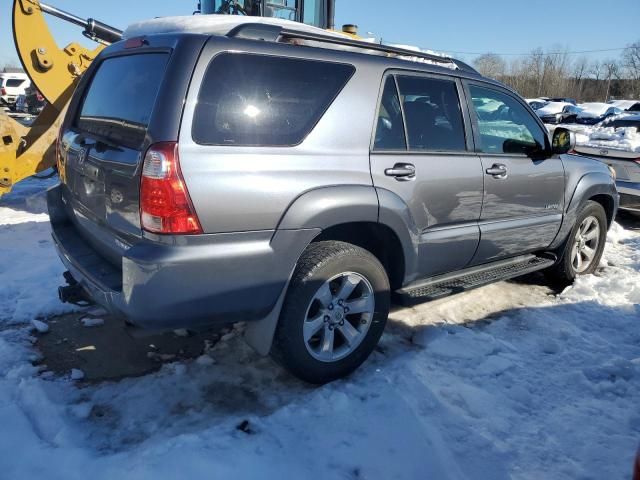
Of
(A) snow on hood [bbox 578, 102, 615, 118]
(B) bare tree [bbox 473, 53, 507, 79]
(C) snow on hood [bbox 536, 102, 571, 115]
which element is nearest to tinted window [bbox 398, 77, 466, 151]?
(C) snow on hood [bbox 536, 102, 571, 115]

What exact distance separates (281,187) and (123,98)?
44.5 inches

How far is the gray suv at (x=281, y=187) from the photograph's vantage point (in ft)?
7.84

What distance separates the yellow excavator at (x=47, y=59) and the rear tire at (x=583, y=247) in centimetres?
416

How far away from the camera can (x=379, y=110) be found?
10.1 feet

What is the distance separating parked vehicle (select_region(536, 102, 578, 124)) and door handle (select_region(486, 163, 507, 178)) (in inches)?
1024

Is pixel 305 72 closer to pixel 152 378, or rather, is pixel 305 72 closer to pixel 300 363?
pixel 300 363

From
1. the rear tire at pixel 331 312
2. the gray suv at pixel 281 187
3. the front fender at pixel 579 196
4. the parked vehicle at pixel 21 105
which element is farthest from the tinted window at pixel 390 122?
the parked vehicle at pixel 21 105

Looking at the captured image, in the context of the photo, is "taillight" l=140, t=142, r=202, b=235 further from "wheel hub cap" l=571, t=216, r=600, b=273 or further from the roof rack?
"wheel hub cap" l=571, t=216, r=600, b=273

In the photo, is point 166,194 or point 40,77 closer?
point 166,194

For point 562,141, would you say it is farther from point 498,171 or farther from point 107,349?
point 107,349

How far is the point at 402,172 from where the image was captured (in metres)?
3.11

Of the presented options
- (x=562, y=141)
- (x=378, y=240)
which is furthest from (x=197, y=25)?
(x=562, y=141)

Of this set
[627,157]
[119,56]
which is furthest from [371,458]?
[627,157]

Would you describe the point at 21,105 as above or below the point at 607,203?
above
